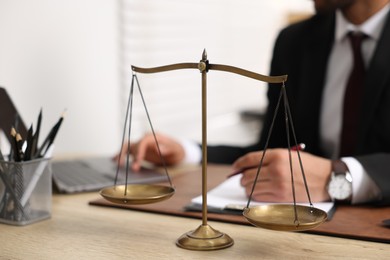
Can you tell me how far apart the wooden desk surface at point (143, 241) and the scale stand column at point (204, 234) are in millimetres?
12

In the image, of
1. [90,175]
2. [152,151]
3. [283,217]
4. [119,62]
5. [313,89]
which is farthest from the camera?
[119,62]

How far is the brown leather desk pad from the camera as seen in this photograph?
41.8 inches

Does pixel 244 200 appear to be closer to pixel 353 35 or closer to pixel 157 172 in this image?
pixel 157 172

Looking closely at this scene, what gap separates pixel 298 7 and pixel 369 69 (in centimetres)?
188

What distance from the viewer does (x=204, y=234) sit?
3.30 feet

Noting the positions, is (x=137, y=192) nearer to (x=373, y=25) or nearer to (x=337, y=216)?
(x=337, y=216)

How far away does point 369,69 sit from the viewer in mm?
1715

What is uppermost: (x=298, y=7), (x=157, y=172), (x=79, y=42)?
(x=298, y=7)

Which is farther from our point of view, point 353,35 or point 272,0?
point 272,0

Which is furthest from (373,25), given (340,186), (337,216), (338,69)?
(337,216)

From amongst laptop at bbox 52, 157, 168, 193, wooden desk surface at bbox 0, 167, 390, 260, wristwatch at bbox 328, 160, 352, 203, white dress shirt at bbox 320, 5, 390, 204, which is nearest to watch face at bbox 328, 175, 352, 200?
wristwatch at bbox 328, 160, 352, 203

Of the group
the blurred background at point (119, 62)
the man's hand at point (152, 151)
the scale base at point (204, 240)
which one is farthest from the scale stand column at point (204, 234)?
the blurred background at point (119, 62)

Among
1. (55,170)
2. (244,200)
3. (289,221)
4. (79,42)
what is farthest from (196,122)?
(289,221)

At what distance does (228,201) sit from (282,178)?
12 cm
